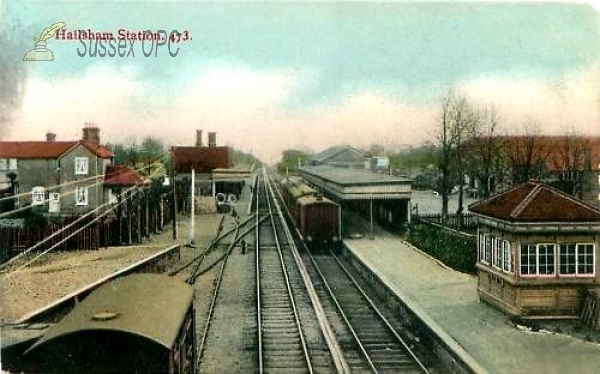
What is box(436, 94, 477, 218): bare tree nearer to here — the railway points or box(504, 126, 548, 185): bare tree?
box(504, 126, 548, 185): bare tree

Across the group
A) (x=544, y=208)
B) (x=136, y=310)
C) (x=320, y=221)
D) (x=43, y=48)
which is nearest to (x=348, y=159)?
(x=320, y=221)

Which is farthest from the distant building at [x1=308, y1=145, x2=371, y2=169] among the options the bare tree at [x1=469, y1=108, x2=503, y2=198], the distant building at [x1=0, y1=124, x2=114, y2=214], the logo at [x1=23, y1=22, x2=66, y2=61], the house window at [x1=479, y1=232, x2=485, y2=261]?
the logo at [x1=23, y1=22, x2=66, y2=61]

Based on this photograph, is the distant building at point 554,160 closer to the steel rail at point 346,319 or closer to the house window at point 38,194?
the steel rail at point 346,319

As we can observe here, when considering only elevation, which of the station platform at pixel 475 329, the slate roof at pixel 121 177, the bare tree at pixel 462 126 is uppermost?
the bare tree at pixel 462 126

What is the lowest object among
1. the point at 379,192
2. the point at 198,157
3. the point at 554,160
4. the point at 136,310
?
the point at 136,310

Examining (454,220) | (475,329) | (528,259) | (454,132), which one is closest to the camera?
(475,329)

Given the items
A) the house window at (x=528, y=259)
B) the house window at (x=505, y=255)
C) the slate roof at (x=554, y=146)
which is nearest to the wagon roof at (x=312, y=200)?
the slate roof at (x=554, y=146)

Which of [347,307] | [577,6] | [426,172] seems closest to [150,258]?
[347,307]

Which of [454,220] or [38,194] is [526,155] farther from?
[38,194]
